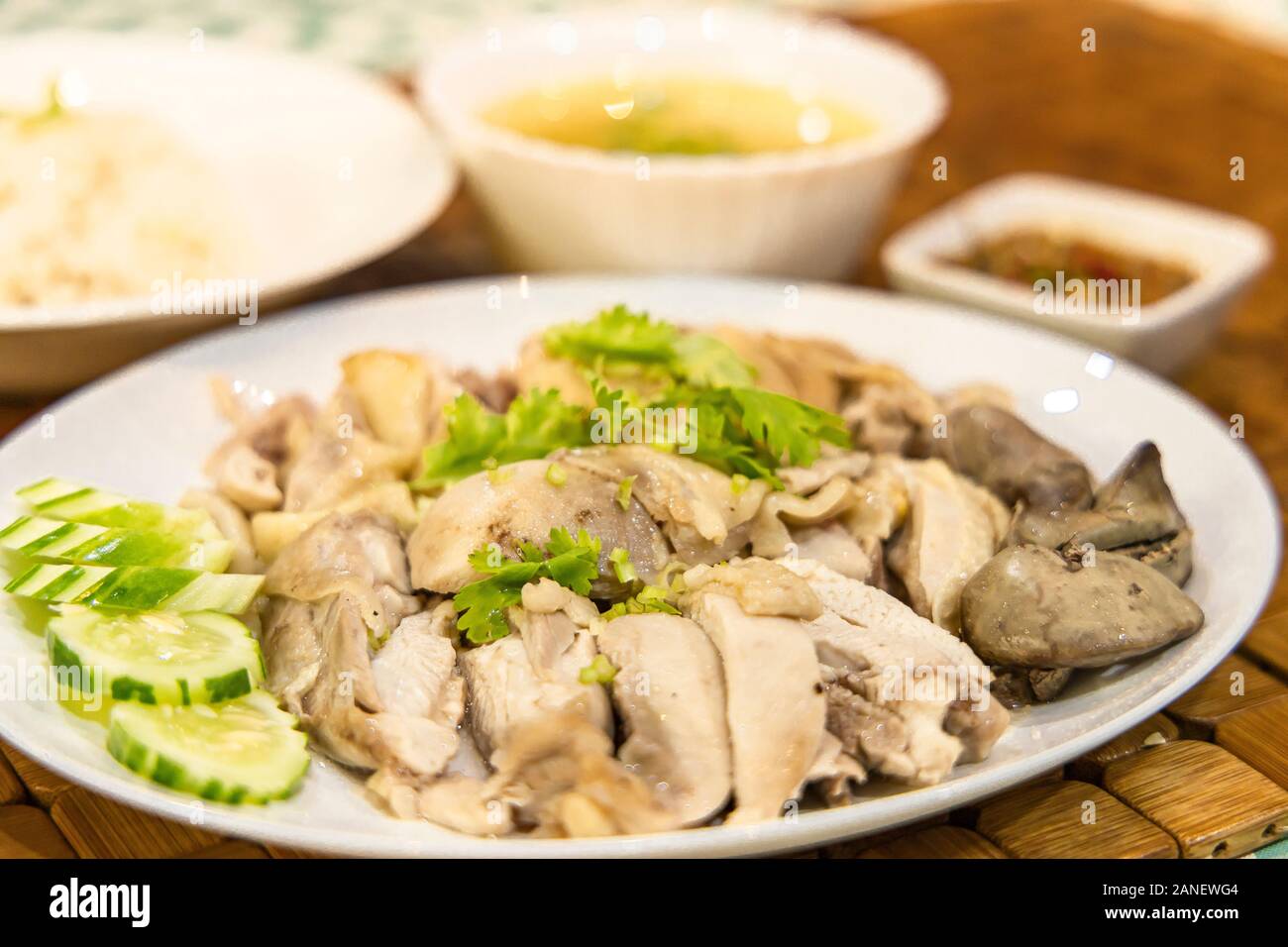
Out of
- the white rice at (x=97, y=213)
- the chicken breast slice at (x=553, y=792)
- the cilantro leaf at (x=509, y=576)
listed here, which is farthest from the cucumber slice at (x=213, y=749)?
the white rice at (x=97, y=213)

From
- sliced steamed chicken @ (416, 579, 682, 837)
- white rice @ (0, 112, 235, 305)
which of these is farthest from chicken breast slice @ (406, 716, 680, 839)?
white rice @ (0, 112, 235, 305)

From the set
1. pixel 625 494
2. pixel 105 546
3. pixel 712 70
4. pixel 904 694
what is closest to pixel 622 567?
pixel 625 494

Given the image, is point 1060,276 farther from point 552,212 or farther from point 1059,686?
point 1059,686

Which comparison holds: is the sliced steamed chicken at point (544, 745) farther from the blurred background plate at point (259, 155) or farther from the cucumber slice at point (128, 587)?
the blurred background plate at point (259, 155)

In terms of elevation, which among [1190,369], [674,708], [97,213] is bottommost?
[1190,369]

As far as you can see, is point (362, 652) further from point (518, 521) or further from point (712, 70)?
point (712, 70)
